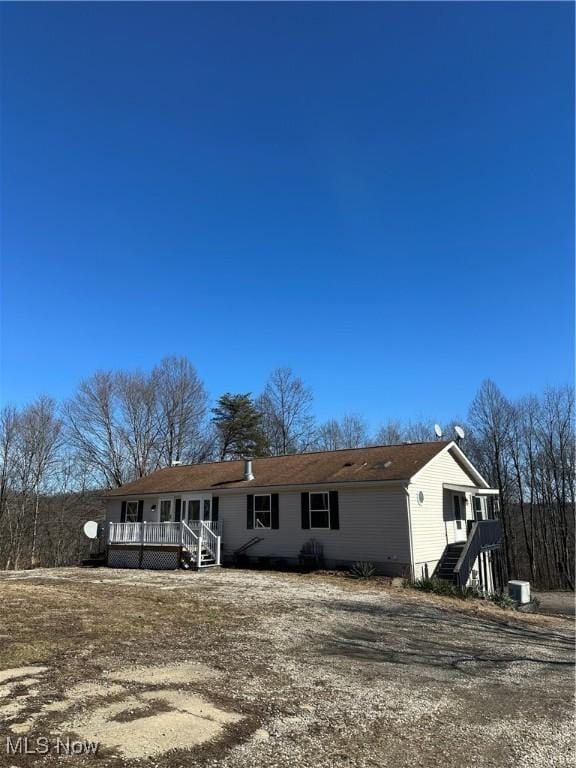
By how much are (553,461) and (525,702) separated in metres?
36.7

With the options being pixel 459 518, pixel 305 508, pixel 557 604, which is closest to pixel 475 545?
pixel 459 518

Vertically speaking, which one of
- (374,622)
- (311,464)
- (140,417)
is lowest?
(374,622)

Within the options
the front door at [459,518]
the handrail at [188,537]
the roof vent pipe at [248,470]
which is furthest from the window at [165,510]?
the front door at [459,518]

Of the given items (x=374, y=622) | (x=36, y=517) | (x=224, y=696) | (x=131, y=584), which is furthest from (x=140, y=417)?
(x=224, y=696)

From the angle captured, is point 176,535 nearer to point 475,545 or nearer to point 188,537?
point 188,537

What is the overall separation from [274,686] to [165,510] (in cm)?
1790

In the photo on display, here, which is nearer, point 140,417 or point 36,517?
point 36,517

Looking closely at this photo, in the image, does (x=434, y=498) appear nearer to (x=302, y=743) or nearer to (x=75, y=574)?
(x=75, y=574)

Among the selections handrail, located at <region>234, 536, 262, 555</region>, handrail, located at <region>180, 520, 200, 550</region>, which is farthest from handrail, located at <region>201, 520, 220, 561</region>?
handrail, located at <region>234, 536, 262, 555</region>

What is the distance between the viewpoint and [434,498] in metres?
18.5

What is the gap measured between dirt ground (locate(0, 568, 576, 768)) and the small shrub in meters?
5.17

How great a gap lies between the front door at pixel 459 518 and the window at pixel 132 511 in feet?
46.0

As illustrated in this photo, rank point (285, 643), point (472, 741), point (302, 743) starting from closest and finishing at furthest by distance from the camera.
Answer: point (302, 743), point (472, 741), point (285, 643)

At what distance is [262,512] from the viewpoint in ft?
64.6
